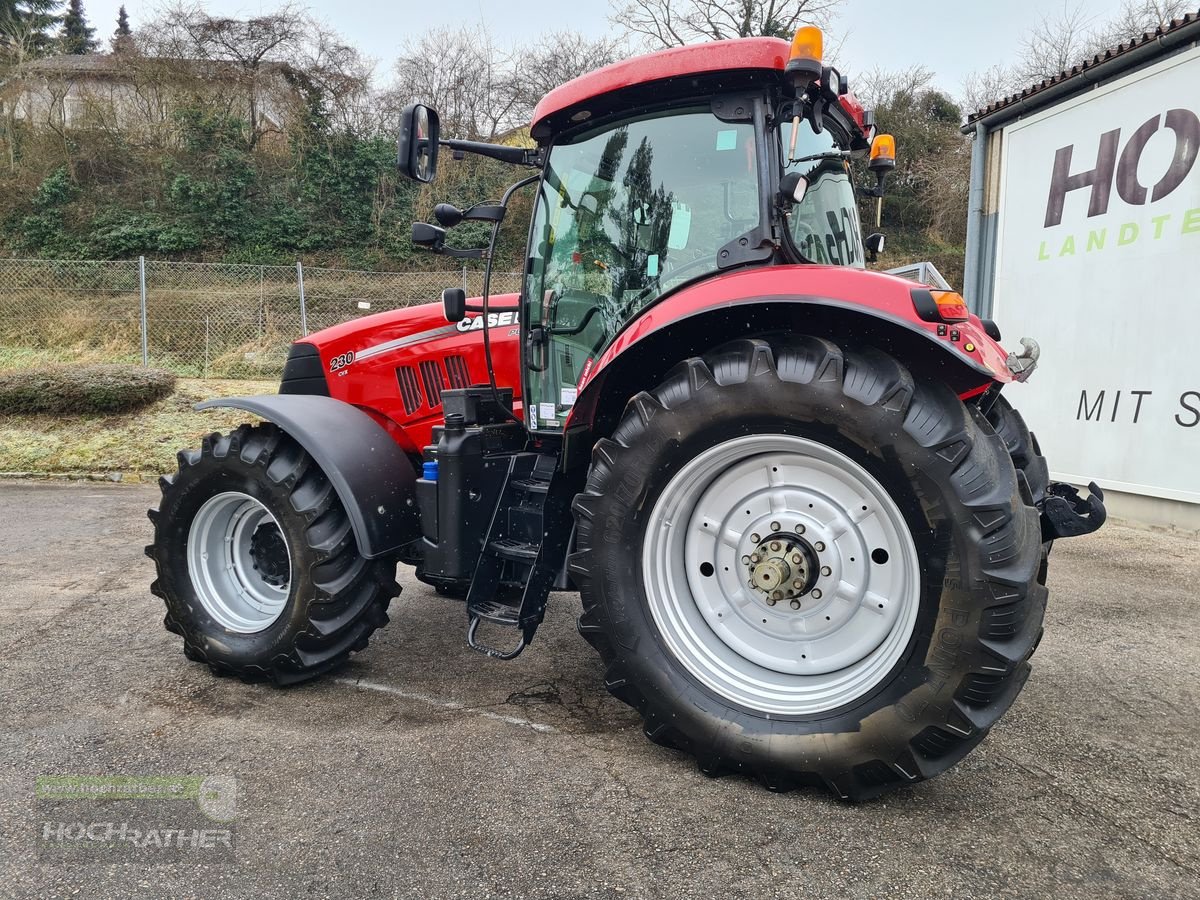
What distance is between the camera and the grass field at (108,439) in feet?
27.0

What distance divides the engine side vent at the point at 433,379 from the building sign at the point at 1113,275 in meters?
5.92

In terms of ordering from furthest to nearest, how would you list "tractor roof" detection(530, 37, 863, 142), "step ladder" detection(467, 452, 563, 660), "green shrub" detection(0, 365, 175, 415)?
"green shrub" detection(0, 365, 175, 415), "step ladder" detection(467, 452, 563, 660), "tractor roof" detection(530, 37, 863, 142)

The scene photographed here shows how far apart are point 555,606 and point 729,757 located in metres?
2.04

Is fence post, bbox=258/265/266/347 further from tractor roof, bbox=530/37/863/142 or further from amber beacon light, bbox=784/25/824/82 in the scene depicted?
amber beacon light, bbox=784/25/824/82

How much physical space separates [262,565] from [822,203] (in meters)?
2.78

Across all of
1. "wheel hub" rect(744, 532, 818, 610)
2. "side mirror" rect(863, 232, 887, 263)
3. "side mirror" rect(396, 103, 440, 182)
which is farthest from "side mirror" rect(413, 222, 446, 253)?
"side mirror" rect(863, 232, 887, 263)

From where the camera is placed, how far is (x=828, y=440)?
2.22 m

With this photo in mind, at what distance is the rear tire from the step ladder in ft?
1.42

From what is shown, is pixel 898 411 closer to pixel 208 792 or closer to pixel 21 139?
pixel 208 792

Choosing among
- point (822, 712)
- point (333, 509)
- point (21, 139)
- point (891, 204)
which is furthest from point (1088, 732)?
point (21, 139)

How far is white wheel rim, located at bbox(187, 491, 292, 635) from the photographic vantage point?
327cm

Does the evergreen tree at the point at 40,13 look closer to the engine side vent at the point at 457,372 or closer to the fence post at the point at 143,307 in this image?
the fence post at the point at 143,307

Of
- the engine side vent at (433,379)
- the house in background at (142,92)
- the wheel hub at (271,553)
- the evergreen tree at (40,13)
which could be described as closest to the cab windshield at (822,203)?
the engine side vent at (433,379)

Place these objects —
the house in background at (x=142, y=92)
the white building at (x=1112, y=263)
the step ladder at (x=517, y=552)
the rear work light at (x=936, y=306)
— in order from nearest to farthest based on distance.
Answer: the rear work light at (x=936, y=306) < the step ladder at (x=517, y=552) < the white building at (x=1112, y=263) < the house in background at (x=142, y=92)
